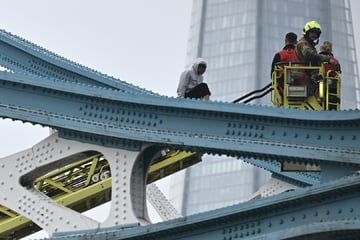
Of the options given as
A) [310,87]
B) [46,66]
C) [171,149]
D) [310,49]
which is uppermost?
[46,66]

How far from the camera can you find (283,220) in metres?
20.3

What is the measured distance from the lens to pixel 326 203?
65.6 feet

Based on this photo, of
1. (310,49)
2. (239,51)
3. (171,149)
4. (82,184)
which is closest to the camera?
(171,149)

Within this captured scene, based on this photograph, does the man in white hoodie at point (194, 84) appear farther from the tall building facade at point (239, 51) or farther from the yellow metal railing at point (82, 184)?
the tall building facade at point (239, 51)

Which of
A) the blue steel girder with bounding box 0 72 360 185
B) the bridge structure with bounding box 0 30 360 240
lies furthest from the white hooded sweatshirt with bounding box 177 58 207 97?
the blue steel girder with bounding box 0 72 360 185

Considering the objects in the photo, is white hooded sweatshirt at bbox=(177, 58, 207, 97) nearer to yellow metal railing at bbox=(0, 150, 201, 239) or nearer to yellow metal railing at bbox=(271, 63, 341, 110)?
yellow metal railing at bbox=(0, 150, 201, 239)

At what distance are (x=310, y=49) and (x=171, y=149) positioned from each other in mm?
3035

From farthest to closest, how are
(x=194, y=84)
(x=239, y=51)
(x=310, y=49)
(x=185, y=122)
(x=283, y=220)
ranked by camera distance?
(x=239, y=51) < (x=194, y=84) < (x=310, y=49) < (x=185, y=122) < (x=283, y=220)

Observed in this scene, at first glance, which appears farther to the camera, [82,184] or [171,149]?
[82,184]

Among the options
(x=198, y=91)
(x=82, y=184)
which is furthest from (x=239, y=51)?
(x=198, y=91)

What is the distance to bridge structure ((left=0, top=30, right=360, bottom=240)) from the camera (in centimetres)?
2014

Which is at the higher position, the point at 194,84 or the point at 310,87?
the point at 194,84

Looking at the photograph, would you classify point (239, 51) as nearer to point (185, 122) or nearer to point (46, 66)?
point (46, 66)

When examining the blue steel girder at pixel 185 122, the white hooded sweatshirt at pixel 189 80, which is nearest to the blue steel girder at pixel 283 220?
the blue steel girder at pixel 185 122
